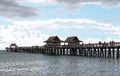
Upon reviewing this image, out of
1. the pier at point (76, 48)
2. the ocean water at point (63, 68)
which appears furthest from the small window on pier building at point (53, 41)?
the ocean water at point (63, 68)

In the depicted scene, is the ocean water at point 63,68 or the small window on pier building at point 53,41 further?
A: the small window on pier building at point 53,41

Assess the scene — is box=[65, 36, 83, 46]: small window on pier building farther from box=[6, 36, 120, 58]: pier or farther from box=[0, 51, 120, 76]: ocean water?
box=[0, 51, 120, 76]: ocean water

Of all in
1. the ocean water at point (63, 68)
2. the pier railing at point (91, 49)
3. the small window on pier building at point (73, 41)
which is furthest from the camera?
the small window on pier building at point (73, 41)

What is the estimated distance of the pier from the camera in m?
80.7

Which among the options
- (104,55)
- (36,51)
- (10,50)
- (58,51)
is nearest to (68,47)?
(58,51)

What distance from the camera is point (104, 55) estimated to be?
85938mm

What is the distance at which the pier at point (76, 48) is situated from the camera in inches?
3176

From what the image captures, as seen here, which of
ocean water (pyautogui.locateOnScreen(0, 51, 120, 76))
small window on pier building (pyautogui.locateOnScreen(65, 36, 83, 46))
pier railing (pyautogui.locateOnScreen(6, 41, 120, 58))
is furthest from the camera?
small window on pier building (pyautogui.locateOnScreen(65, 36, 83, 46))

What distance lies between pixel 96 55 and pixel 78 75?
4730 centimetres

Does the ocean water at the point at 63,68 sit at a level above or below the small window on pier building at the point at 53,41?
below

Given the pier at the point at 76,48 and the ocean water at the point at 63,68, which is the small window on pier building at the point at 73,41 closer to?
the pier at the point at 76,48

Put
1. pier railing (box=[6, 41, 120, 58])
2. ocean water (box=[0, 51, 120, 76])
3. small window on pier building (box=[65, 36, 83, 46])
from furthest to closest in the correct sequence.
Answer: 1. small window on pier building (box=[65, 36, 83, 46])
2. pier railing (box=[6, 41, 120, 58])
3. ocean water (box=[0, 51, 120, 76])

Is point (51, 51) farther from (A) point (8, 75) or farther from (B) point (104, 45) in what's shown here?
(A) point (8, 75)

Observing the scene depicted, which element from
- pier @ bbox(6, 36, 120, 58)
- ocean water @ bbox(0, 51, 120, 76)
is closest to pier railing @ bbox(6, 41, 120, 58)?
pier @ bbox(6, 36, 120, 58)
